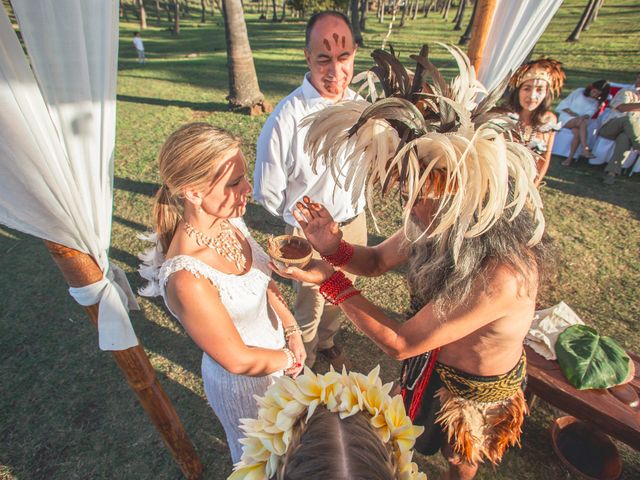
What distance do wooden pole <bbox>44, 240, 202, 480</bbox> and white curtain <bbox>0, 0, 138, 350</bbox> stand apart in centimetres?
9

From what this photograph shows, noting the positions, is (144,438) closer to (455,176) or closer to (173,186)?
(173,186)

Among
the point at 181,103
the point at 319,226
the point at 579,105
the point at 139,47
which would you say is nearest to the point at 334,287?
the point at 319,226

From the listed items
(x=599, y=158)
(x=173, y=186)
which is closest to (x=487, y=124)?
(x=173, y=186)

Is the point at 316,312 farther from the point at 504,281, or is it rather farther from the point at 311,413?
the point at 311,413

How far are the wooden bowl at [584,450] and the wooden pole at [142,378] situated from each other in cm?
277

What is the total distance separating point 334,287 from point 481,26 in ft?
9.66

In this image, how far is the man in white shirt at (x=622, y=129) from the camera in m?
6.59

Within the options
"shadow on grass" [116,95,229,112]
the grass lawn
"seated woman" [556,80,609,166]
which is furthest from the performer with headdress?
"shadow on grass" [116,95,229,112]

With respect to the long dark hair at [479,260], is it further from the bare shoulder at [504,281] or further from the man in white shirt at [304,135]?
the man in white shirt at [304,135]

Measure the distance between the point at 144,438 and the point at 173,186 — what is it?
2.36 m

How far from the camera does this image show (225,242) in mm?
2066

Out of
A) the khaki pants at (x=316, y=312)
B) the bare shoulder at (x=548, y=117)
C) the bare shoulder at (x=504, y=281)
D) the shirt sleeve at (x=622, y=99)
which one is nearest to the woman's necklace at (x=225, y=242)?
the khaki pants at (x=316, y=312)

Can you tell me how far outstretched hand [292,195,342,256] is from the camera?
2.17m

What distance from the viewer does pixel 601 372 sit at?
2492 mm
